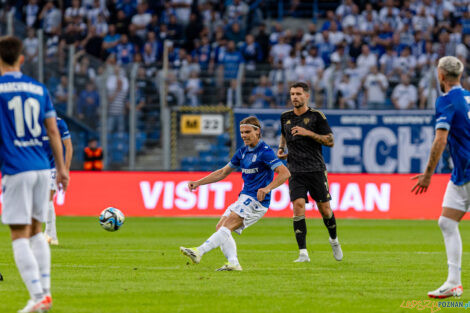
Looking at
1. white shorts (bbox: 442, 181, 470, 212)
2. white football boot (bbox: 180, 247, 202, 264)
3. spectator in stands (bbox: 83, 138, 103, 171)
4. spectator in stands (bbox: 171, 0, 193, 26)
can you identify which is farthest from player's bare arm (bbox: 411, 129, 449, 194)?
spectator in stands (bbox: 171, 0, 193, 26)

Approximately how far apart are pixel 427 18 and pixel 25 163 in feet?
78.3

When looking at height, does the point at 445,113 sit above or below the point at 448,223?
above

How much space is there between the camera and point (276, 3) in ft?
108

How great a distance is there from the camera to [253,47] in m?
28.9

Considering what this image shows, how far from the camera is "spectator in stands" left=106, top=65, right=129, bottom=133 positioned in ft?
85.4

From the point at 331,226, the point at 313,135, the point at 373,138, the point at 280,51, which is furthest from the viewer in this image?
the point at 280,51

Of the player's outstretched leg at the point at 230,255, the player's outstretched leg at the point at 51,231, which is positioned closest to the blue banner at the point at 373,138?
the player's outstretched leg at the point at 51,231

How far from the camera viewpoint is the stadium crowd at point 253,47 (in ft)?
85.4

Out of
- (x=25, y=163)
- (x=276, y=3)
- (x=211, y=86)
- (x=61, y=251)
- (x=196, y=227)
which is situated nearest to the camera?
(x=25, y=163)

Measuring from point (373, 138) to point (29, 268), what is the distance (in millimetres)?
19435

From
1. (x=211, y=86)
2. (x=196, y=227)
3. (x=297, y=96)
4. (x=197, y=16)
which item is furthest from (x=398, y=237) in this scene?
(x=197, y=16)

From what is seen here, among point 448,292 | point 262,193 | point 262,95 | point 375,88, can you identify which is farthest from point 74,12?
point 448,292

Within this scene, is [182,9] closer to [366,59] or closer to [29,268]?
[366,59]

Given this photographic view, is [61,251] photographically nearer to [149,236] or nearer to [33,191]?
[149,236]
